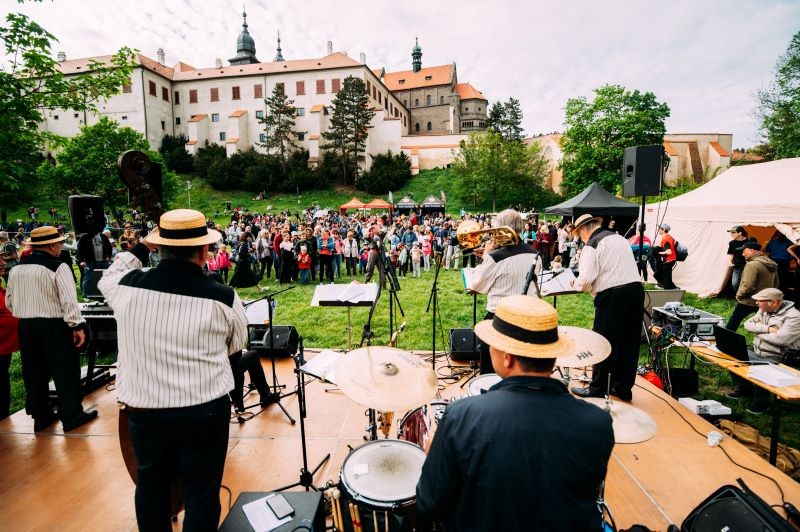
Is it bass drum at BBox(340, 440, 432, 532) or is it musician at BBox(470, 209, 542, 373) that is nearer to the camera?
bass drum at BBox(340, 440, 432, 532)

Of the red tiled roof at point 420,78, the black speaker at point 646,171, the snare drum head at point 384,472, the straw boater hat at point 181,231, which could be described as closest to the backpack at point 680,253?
the black speaker at point 646,171

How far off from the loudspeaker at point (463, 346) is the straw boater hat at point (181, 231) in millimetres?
A: 4483

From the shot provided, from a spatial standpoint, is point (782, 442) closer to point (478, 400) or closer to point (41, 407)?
point (478, 400)

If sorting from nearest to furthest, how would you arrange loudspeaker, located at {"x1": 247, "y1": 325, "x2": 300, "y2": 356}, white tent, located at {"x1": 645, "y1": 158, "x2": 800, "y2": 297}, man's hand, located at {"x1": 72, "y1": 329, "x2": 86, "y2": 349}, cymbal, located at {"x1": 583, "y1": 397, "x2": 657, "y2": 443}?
cymbal, located at {"x1": 583, "y1": 397, "x2": 657, "y2": 443} → man's hand, located at {"x1": 72, "y1": 329, "x2": 86, "y2": 349} → loudspeaker, located at {"x1": 247, "y1": 325, "x2": 300, "y2": 356} → white tent, located at {"x1": 645, "y1": 158, "x2": 800, "y2": 297}

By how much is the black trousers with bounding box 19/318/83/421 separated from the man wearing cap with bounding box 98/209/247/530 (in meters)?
2.65

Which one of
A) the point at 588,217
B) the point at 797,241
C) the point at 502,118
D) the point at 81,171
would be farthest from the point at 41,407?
the point at 502,118

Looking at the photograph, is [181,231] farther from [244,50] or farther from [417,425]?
[244,50]

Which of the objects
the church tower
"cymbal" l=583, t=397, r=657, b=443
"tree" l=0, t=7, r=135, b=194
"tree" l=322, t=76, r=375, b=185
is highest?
the church tower

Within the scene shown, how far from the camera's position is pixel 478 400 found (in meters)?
1.62

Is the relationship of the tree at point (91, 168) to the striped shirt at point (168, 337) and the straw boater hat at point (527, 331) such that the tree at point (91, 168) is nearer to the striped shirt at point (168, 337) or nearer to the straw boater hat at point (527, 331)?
the striped shirt at point (168, 337)

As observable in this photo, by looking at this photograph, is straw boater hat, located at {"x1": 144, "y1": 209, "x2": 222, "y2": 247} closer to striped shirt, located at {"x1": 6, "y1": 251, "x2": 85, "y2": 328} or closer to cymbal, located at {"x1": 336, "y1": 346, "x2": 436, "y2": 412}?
cymbal, located at {"x1": 336, "y1": 346, "x2": 436, "y2": 412}

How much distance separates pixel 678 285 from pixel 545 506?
531 inches

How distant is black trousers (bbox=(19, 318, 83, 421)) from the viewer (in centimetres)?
411

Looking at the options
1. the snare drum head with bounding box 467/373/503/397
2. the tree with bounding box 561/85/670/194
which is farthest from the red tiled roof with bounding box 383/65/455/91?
the snare drum head with bounding box 467/373/503/397
